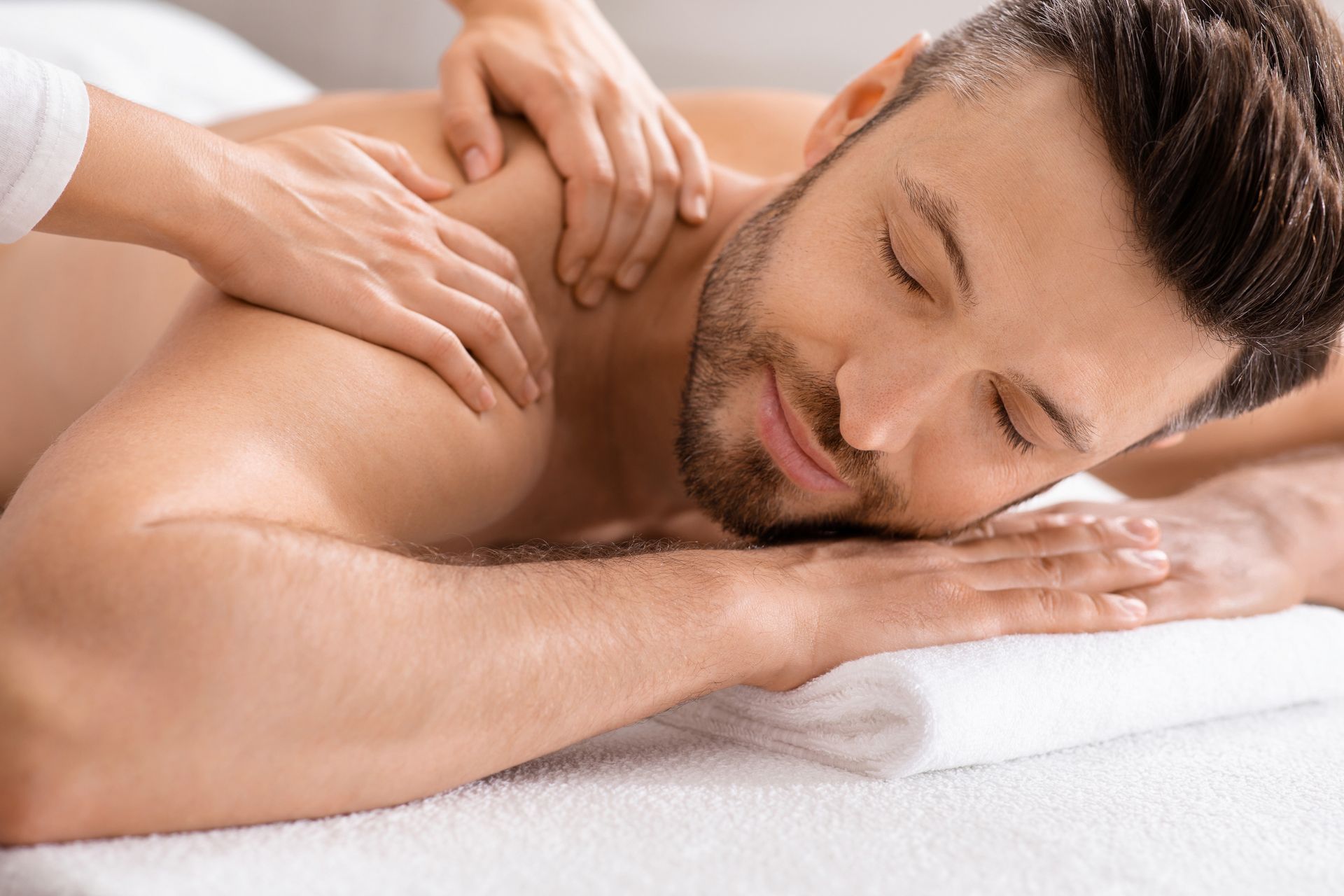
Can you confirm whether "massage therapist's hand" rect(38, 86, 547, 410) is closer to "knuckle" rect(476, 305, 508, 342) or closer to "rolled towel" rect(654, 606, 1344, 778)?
"knuckle" rect(476, 305, 508, 342)

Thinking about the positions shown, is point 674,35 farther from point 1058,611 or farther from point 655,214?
point 1058,611

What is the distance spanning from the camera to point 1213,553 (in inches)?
46.6

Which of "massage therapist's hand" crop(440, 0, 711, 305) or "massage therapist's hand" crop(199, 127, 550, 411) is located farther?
"massage therapist's hand" crop(440, 0, 711, 305)

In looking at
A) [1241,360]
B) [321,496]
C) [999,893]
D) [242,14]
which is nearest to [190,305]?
[321,496]

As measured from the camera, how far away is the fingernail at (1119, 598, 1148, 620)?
1024mm

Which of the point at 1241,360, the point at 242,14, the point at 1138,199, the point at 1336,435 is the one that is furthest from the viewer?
the point at 242,14

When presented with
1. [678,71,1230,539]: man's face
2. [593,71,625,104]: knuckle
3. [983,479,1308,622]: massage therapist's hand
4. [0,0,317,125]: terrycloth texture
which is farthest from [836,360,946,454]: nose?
[0,0,317,125]: terrycloth texture

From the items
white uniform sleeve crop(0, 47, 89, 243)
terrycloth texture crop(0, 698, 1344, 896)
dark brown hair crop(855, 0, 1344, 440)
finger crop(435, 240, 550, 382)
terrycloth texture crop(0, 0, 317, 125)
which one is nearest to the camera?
terrycloth texture crop(0, 698, 1344, 896)

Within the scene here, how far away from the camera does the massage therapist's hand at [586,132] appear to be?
117 cm

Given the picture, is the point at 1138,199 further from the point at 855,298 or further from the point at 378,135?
the point at 378,135

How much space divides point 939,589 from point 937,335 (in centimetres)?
22

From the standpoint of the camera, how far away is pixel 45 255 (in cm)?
129

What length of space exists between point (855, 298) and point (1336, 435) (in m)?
0.98

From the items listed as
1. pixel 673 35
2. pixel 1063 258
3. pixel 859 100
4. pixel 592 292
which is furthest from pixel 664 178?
pixel 673 35
